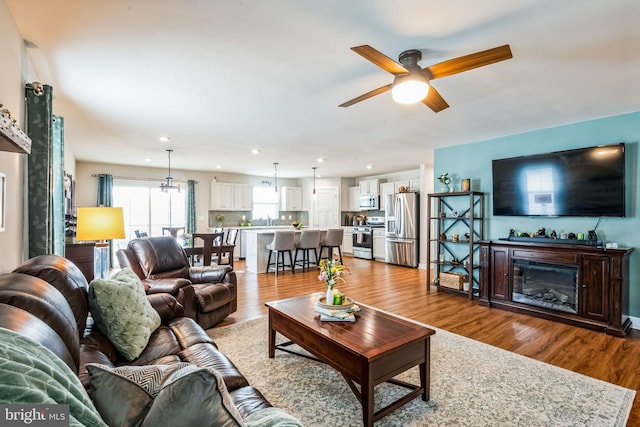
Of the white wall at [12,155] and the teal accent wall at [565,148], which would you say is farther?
the teal accent wall at [565,148]

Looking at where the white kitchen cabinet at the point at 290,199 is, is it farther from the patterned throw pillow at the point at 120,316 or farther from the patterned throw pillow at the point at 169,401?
the patterned throw pillow at the point at 169,401

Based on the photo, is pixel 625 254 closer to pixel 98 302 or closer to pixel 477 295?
pixel 477 295

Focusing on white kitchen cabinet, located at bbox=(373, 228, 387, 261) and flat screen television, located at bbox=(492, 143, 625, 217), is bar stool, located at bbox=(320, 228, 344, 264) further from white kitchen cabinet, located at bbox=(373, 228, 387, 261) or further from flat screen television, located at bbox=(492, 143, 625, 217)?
flat screen television, located at bbox=(492, 143, 625, 217)

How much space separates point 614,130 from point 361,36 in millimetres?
3665

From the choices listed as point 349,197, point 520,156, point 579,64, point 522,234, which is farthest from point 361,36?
point 349,197

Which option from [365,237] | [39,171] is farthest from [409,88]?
[365,237]

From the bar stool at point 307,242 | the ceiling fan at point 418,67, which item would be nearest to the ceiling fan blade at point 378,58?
the ceiling fan at point 418,67

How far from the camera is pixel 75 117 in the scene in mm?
3883

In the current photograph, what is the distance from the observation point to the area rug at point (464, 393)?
2013mm

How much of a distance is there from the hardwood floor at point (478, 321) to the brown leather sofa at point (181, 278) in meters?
0.39

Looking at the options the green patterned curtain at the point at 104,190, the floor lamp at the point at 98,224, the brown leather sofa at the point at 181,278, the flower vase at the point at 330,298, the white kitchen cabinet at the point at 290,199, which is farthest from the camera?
the white kitchen cabinet at the point at 290,199

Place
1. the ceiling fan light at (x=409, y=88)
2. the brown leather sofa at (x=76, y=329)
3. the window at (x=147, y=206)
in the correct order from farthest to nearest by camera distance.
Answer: the window at (x=147, y=206) → the ceiling fan light at (x=409, y=88) → the brown leather sofa at (x=76, y=329)

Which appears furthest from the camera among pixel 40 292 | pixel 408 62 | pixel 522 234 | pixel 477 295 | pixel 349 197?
pixel 349 197

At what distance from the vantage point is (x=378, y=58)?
1937mm
